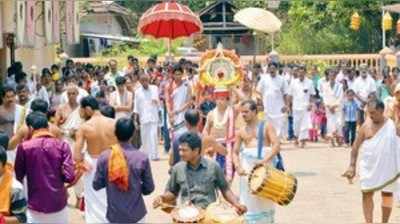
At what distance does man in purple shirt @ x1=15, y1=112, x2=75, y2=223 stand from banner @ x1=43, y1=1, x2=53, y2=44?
→ 37.1 feet

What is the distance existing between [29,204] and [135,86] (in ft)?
31.2

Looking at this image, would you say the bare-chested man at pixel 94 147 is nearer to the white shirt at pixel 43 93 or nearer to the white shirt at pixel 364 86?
the white shirt at pixel 43 93

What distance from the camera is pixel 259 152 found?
10.4 m

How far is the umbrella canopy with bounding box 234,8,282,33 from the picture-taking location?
73.6 ft

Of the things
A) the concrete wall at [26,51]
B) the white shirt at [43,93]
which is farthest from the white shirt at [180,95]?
the concrete wall at [26,51]

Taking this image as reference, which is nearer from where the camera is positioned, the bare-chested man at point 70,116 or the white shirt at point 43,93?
the bare-chested man at point 70,116

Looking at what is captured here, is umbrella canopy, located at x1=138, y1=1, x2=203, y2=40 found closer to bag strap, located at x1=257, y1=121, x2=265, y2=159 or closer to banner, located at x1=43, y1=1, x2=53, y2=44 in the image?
banner, located at x1=43, y1=1, x2=53, y2=44

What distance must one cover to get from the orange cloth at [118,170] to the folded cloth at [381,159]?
379 centimetres

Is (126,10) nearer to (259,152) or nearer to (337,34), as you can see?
(337,34)

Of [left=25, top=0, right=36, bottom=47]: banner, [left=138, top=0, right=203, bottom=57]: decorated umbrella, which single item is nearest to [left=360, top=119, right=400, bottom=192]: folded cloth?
[left=25, top=0, right=36, bottom=47]: banner

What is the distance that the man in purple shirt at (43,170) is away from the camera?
28.6 ft

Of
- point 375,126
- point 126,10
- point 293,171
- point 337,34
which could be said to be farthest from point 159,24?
point 126,10

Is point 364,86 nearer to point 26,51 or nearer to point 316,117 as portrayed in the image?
point 316,117

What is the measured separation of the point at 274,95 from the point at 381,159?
9150 mm
